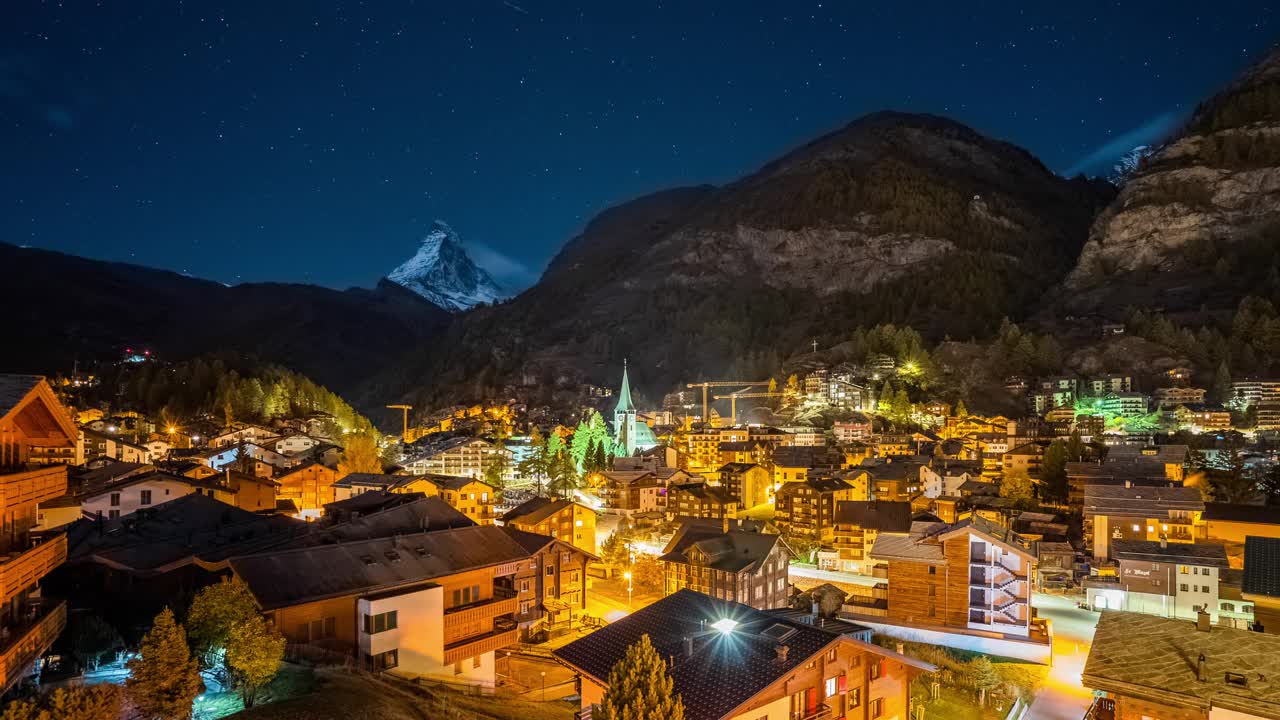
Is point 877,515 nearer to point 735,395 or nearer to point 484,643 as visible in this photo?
point 484,643

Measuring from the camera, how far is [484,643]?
18172 millimetres

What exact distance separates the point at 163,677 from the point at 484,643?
9730 millimetres

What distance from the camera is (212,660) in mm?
12375

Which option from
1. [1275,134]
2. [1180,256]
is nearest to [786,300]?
[1180,256]

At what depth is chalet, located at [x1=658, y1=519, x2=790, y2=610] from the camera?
29.9 metres

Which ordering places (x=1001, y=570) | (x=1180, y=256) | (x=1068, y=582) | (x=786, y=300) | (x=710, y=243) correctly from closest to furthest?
(x=1001, y=570) → (x=1068, y=582) → (x=1180, y=256) → (x=786, y=300) → (x=710, y=243)

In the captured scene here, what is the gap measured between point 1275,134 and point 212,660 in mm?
134305

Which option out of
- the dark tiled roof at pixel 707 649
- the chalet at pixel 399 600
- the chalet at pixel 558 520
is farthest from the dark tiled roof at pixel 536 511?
the dark tiled roof at pixel 707 649

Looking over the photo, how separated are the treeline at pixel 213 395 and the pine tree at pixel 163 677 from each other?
63.8 m

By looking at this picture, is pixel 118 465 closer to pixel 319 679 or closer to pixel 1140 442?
pixel 319 679

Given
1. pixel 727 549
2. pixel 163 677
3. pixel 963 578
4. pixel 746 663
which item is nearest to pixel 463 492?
pixel 727 549

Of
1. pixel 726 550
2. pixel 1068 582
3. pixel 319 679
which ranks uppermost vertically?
pixel 319 679

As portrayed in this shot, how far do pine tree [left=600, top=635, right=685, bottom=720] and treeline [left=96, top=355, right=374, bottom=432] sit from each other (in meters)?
67.1

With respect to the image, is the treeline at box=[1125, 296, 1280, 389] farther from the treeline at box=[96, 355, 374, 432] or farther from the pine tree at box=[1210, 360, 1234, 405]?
the treeline at box=[96, 355, 374, 432]
